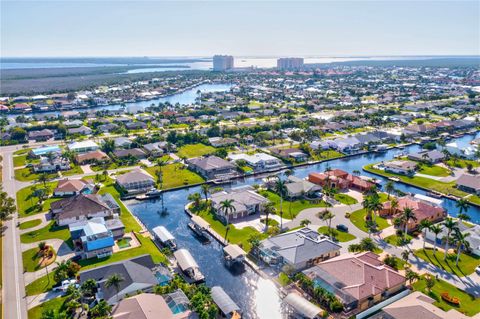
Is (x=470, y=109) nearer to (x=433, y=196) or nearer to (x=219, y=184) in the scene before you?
(x=433, y=196)

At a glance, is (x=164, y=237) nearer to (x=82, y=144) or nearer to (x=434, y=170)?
(x=82, y=144)

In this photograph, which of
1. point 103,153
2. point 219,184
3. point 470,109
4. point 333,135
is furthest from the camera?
point 470,109

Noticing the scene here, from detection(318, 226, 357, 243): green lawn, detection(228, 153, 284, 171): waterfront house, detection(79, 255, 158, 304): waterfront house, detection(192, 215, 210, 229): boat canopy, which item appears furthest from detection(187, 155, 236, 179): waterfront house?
detection(79, 255, 158, 304): waterfront house

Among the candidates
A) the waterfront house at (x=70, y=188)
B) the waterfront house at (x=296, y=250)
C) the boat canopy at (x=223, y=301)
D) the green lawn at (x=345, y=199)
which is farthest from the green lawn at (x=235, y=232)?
the waterfront house at (x=70, y=188)

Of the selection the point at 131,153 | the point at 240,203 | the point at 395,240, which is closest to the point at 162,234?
the point at 240,203

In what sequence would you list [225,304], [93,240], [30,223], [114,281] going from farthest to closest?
[30,223]
[93,240]
[225,304]
[114,281]

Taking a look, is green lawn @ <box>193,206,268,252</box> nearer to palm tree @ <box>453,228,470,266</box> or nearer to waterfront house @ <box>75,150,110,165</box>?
palm tree @ <box>453,228,470,266</box>

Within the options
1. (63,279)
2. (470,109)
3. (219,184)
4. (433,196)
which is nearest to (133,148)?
(219,184)
